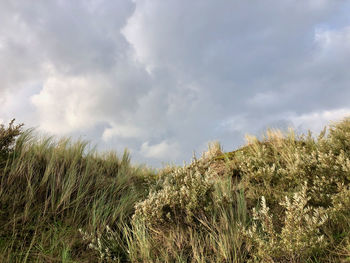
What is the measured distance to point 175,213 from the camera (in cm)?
408

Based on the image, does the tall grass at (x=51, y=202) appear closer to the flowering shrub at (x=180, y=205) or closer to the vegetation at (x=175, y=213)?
the vegetation at (x=175, y=213)

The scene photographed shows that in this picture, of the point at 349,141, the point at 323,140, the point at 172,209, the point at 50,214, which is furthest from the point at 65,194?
the point at 349,141

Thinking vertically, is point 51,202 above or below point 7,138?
below

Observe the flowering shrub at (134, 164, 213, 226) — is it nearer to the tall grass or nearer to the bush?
the tall grass

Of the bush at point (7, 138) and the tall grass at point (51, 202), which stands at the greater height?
the bush at point (7, 138)

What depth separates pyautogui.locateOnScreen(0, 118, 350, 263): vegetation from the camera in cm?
330

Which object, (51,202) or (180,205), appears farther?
(51,202)

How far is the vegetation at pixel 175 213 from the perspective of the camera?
3296 millimetres

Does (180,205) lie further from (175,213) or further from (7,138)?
(7,138)

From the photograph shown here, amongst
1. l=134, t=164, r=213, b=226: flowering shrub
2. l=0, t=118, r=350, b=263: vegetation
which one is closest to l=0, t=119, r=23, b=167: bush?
l=0, t=118, r=350, b=263: vegetation

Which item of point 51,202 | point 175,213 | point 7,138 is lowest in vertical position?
point 175,213

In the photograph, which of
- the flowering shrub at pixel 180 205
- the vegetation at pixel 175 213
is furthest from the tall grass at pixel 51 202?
the flowering shrub at pixel 180 205

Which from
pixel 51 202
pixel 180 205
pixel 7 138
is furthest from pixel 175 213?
pixel 7 138

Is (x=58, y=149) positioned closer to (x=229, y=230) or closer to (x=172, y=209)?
(x=172, y=209)
